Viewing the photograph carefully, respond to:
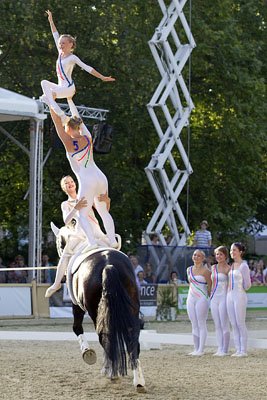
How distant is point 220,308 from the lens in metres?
13.1

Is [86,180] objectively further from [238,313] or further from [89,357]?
[238,313]

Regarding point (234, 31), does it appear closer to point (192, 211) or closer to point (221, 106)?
point (221, 106)

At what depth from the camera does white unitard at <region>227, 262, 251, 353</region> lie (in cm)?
1284

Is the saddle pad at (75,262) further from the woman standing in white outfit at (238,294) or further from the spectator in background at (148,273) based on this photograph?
the spectator in background at (148,273)

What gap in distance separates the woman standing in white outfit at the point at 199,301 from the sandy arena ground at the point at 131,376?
304 mm

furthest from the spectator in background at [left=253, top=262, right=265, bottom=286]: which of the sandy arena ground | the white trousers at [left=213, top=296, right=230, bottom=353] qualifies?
the white trousers at [left=213, top=296, right=230, bottom=353]

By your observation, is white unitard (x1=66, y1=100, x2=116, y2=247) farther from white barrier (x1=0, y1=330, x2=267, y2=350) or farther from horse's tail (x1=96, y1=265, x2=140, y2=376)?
white barrier (x1=0, y1=330, x2=267, y2=350)

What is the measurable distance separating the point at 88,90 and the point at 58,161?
2498mm

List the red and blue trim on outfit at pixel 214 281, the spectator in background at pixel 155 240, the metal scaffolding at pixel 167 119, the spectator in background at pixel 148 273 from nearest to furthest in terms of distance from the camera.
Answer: the red and blue trim on outfit at pixel 214 281
the spectator in background at pixel 148 273
the spectator in background at pixel 155 240
the metal scaffolding at pixel 167 119

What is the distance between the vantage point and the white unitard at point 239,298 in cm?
1284

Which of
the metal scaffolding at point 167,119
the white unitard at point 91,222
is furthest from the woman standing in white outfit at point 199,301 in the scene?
the metal scaffolding at point 167,119

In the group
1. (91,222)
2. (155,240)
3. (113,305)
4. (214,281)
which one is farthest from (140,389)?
(155,240)

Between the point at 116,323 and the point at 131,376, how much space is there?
2115 millimetres

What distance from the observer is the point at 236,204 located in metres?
30.0
